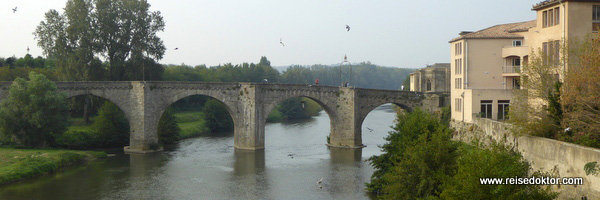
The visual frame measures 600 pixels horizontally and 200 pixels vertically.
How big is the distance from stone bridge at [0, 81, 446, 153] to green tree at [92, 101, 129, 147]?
4669 mm

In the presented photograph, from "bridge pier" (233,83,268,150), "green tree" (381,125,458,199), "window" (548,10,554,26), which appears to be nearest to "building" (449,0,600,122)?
"window" (548,10,554,26)

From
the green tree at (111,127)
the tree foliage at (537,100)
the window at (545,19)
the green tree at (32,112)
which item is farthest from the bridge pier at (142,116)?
the window at (545,19)

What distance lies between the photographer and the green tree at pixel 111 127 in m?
61.3

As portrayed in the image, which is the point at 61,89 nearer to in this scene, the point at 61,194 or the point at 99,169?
the point at 99,169

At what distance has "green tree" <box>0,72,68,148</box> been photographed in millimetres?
51125

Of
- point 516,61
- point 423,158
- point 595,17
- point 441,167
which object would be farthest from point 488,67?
point 441,167

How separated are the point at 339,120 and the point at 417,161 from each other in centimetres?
3136

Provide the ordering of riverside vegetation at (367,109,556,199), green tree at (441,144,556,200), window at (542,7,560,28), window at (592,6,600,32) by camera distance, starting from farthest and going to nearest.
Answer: window at (542,7,560,28)
window at (592,6,600,32)
riverside vegetation at (367,109,556,199)
green tree at (441,144,556,200)

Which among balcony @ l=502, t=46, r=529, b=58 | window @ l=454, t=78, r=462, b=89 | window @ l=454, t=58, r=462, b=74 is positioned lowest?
window @ l=454, t=78, r=462, b=89

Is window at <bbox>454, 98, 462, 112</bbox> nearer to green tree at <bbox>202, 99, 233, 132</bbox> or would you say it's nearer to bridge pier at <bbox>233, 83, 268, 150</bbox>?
bridge pier at <bbox>233, 83, 268, 150</bbox>

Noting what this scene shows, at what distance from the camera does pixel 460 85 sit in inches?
1865

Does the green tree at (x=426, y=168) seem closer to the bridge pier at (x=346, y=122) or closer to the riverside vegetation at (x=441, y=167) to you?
the riverside vegetation at (x=441, y=167)

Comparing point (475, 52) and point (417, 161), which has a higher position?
point (475, 52)

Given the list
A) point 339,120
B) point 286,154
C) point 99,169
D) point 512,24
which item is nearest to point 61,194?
point 99,169
